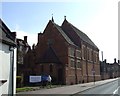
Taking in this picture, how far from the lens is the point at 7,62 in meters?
20.5

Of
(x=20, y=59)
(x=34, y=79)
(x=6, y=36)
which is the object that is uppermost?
(x=20, y=59)

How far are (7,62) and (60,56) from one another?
4067cm

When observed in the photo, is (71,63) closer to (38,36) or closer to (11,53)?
(38,36)

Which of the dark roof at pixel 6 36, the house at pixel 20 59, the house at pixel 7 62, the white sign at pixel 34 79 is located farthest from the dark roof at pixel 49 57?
the house at pixel 7 62

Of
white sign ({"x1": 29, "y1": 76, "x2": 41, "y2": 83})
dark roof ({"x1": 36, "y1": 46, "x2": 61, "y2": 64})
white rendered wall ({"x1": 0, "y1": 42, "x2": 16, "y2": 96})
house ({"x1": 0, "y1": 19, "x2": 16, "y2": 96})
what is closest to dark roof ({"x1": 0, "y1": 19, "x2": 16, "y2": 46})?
house ({"x1": 0, "y1": 19, "x2": 16, "y2": 96})

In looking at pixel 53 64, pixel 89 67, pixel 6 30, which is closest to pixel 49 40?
pixel 53 64

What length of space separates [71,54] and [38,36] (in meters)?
9.04

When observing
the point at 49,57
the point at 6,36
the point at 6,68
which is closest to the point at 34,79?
the point at 49,57

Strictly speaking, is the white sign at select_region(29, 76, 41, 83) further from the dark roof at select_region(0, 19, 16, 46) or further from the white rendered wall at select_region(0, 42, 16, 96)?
the white rendered wall at select_region(0, 42, 16, 96)

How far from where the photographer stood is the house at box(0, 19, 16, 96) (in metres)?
19.4

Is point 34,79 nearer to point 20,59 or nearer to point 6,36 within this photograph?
point 20,59

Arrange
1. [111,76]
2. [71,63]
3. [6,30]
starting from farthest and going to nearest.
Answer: [111,76] < [71,63] < [6,30]

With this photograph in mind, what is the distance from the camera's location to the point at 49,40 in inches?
2478

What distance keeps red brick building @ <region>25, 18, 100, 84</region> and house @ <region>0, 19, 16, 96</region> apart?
113ft
